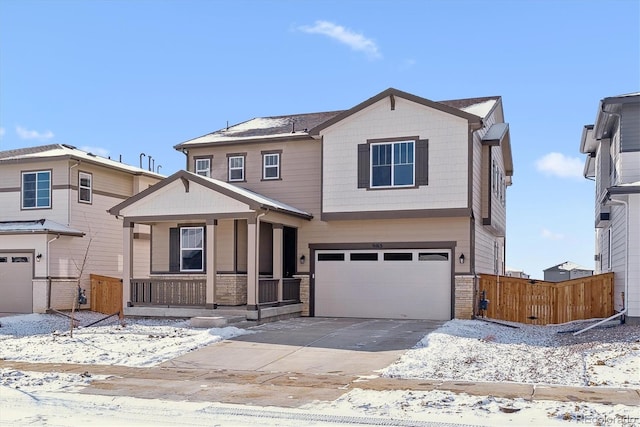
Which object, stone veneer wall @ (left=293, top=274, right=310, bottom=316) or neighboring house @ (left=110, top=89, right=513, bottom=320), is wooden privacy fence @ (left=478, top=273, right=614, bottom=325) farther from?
stone veneer wall @ (left=293, top=274, right=310, bottom=316)

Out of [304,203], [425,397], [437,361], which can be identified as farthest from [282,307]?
[425,397]

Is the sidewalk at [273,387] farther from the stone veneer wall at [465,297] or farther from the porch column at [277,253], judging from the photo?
the stone veneer wall at [465,297]

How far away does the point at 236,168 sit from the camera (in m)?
22.6

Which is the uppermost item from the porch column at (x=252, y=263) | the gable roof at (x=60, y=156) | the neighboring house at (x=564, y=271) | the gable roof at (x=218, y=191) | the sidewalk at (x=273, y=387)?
the gable roof at (x=60, y=156)

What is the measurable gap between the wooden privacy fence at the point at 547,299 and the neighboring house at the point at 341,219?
3.44ft

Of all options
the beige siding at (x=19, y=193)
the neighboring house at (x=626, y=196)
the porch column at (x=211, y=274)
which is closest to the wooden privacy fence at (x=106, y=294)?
the beige siding at (x=19, y=193)

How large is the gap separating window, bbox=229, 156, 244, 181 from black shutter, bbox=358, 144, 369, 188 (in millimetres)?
4617

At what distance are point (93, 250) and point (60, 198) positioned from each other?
2.34 metres

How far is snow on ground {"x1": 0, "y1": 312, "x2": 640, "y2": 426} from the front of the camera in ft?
26.9

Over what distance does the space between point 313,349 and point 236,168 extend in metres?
9.93

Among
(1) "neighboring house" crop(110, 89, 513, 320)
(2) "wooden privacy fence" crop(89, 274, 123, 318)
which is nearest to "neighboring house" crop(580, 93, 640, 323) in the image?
(1) "neighboring house" crop(110, 89, 513, 320)

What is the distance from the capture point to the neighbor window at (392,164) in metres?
19.5

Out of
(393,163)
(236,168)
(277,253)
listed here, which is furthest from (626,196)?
(236,168)

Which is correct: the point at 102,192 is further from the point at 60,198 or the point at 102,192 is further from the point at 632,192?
the point at 632,192
